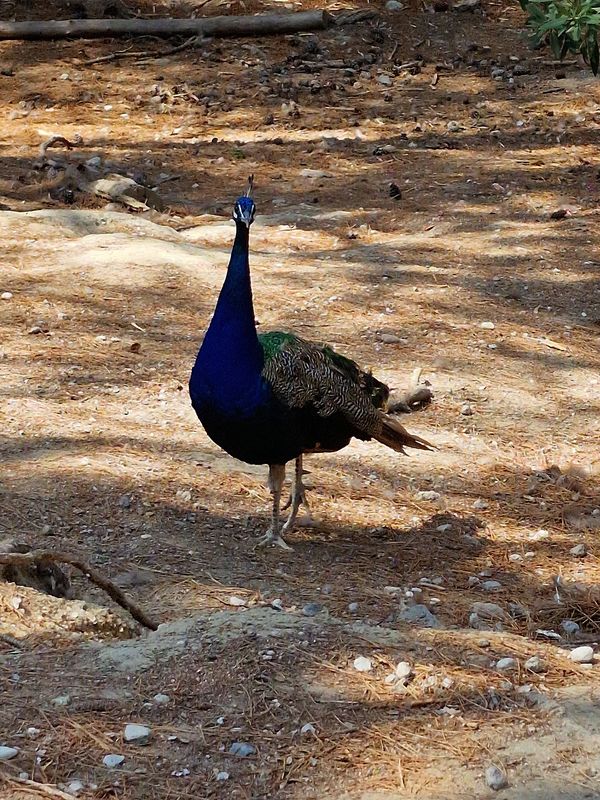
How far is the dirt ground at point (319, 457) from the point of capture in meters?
3.05

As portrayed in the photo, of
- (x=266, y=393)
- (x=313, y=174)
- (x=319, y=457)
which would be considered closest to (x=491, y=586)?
(x=266, y=393)

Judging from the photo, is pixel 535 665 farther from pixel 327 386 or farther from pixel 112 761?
pixel 327 386

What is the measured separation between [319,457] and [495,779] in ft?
9.62

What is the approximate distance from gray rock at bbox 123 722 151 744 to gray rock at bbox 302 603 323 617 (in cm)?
86

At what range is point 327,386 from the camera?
15.5 ft

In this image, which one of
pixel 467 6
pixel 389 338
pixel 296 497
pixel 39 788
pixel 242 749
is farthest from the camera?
pixel 467 6

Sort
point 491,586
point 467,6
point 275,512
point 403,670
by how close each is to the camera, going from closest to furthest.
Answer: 1. point 403,670
2. point 491,586
3. point 275,512
4. point 467,6

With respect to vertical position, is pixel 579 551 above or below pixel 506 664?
below

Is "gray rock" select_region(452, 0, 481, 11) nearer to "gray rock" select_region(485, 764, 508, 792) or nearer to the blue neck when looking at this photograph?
the blue neck

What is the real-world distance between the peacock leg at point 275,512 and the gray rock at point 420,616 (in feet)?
2.54

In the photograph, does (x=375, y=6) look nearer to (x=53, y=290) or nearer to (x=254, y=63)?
(x=254, y=63)

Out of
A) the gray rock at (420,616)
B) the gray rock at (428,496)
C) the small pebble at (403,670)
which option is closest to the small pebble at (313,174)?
the gray rock at (428,496)

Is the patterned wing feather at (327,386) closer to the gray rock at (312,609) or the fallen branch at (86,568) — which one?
the gray rock at (312,609)

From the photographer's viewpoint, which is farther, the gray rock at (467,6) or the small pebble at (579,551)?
the gray rock at (467,6)
